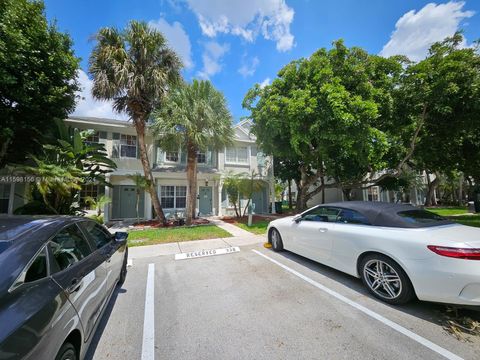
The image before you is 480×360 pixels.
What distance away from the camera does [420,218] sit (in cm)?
388

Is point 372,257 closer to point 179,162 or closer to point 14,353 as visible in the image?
point 14,353

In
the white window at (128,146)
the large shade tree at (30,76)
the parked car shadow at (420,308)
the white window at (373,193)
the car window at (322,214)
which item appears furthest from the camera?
the white window at (373,193)

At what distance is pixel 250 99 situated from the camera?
42.3 ft

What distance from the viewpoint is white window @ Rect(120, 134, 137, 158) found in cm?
1405

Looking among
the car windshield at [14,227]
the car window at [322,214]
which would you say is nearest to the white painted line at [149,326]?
the car windshield at [14,227]

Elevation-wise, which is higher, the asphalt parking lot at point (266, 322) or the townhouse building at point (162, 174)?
the townhouse building at point (162, 174)

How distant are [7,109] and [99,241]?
10548 millimetres

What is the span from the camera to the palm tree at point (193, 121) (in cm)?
1108

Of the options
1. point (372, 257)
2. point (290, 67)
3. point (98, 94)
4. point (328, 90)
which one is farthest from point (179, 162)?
point (372, 257)

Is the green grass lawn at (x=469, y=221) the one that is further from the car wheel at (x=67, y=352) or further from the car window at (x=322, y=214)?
the car wheel at (x=67, y=352)

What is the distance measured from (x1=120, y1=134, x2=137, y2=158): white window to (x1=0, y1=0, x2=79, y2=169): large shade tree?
3309 millimetres

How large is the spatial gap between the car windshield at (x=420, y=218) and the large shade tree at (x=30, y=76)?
41.8ft

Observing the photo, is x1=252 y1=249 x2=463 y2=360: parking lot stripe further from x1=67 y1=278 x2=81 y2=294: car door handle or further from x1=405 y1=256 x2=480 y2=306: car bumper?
x1=67 y1=278 x2=81 y2=294: car door handle

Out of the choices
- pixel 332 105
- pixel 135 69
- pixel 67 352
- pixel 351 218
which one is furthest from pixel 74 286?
pixel 135 69
